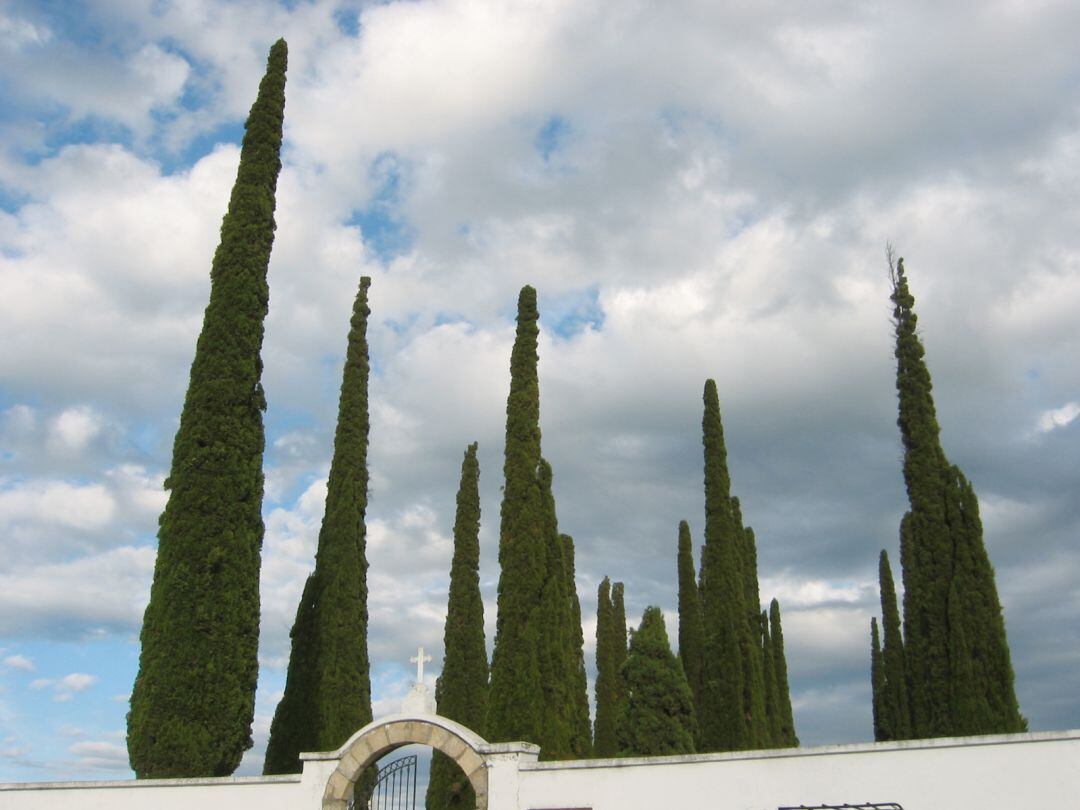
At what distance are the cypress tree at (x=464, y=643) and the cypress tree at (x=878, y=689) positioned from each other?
21.5 meters

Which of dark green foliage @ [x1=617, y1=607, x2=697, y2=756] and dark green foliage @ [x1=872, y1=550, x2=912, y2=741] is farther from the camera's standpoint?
dark green foliage @ [x1=872, y1=550, x2=912, y2=741]

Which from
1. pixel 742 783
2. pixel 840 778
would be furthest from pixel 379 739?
pixel 840 778

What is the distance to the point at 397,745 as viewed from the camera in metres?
13.8

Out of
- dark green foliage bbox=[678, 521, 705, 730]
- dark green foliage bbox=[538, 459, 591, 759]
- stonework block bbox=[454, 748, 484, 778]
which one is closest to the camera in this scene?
stonework block bbox=[454, 748, 484, 778]

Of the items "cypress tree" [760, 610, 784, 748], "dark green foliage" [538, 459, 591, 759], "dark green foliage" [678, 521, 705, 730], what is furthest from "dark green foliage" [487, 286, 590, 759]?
"dark green foliage" [678, 521, 705, 730]

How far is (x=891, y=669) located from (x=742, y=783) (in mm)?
30464

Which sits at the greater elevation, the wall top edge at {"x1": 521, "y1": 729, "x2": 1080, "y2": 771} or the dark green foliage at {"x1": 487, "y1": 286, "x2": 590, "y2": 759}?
the dark green foliage at {"x1": 487, "y1": 286, "x2": 590, "y2": 759}

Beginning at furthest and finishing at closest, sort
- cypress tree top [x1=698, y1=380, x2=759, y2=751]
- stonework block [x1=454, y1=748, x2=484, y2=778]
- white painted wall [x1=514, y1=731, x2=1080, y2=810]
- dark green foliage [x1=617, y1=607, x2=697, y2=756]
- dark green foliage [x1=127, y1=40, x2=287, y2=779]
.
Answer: cypress tree top [x1=698, y1=380, x2=759, y2=751] < dark green foliage [x1=617, y1=607, x2=697, y2=756] < dark green foliage [x1=127, y1=40, x2=287, y2=779] < stonework block [x1=454, y1=748, x2=484, y2=778] < white painted wall [x1=514, y1=731, x2=1080, y2=810]

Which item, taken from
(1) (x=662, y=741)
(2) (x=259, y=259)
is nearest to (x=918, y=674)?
(1) (x=662, y=741)

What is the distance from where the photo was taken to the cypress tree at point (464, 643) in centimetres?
2764

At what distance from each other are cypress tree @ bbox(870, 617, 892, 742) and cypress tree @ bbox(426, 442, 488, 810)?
21497 millimetres

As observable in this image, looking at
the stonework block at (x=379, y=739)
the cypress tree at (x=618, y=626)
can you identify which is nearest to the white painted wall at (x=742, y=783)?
the stonework block at (x=379, y=739)

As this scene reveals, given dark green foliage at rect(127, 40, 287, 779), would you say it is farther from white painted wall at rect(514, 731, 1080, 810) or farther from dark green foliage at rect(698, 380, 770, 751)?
dark green foliage at rect(698, 380, 770, 751)

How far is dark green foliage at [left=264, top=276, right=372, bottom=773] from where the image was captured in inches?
792
